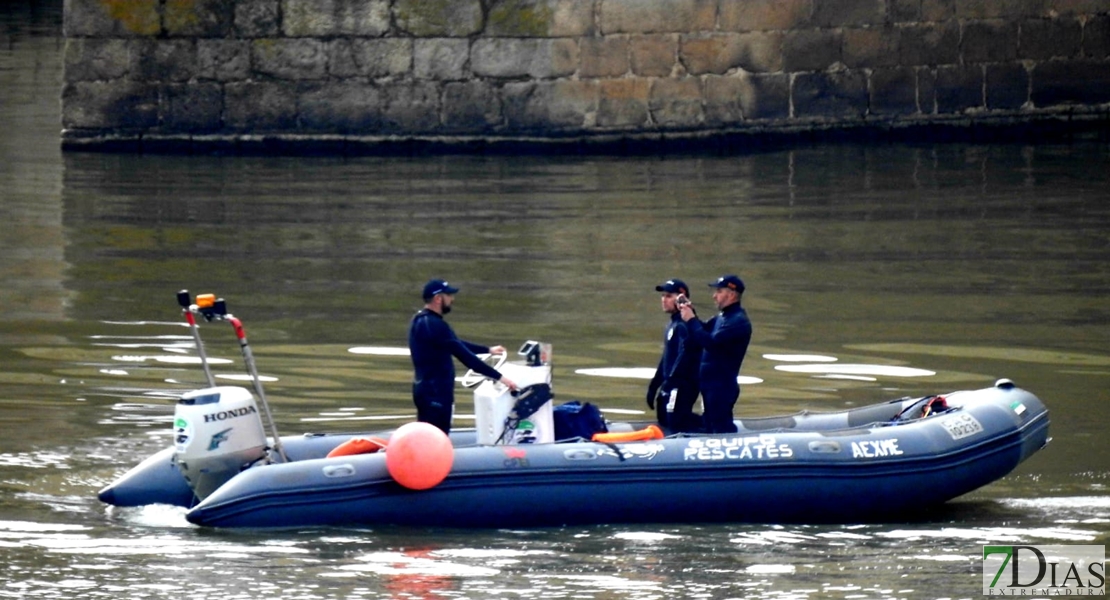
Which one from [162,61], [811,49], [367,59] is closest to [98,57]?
[162,61]

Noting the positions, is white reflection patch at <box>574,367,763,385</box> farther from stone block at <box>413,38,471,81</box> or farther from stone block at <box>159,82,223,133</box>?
stone block at <box>159,82,223,133</box>

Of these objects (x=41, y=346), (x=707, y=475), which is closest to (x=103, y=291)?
(x=41, y=346)

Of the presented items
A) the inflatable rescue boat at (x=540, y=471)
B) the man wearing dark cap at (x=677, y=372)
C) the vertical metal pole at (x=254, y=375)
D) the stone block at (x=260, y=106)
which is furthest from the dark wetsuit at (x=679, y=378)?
the stone block at (x=260, y=106)

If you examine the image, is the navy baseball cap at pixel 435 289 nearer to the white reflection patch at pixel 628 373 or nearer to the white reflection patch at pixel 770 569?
the white reflection patch at pixel 770 569

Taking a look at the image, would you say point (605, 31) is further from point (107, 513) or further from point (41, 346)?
point (107, 513)

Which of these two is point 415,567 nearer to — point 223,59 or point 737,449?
point 737,449

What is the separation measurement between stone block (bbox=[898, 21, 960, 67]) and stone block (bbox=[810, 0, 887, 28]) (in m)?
0.35

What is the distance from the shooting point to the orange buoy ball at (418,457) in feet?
28.6

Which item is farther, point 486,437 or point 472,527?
point 486,437

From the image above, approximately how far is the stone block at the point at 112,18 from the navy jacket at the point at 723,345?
12.1 metres

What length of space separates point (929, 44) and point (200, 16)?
300 inches

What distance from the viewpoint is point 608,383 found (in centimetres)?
1165

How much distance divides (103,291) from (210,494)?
5702mm

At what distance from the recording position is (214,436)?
8.95 metres
